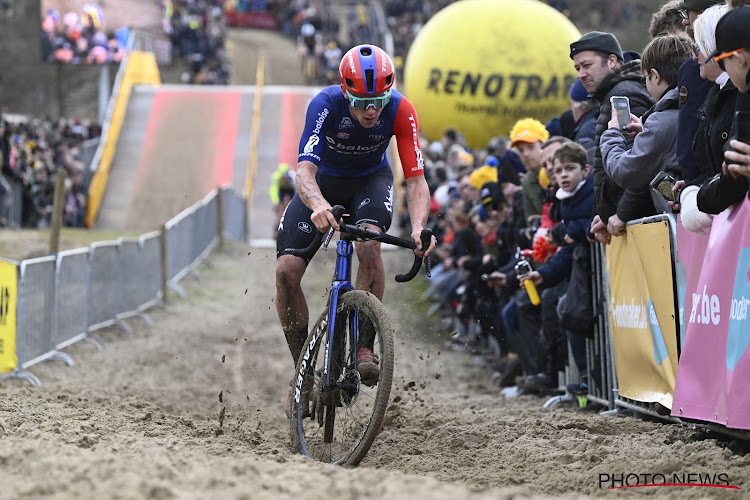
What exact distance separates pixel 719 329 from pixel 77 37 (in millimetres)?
36594

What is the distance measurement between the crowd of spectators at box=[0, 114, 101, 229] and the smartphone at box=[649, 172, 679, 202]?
16601 millimetres

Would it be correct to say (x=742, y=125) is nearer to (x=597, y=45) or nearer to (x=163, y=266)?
(x=597, y=45)

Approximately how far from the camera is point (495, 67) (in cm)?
1839

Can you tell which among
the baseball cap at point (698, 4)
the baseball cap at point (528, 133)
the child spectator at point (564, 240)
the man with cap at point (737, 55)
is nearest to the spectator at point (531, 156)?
the baseball cap at point (528, 133)

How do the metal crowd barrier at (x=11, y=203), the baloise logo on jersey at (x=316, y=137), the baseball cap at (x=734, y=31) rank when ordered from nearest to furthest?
the baseball cap at (x=734, y=31) < the baloise logo on jersey at (x=316, y=137) < the metal crowd barrier at (x=11, y=203)

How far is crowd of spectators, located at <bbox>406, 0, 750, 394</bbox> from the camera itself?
5.01 metres

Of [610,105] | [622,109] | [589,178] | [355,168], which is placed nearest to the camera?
[622,109]

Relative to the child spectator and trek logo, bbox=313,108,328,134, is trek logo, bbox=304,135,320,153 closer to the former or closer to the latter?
trek logo, bbox=313,108,328,134

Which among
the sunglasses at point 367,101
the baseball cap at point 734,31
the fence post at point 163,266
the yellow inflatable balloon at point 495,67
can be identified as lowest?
the fence post at point 163,266

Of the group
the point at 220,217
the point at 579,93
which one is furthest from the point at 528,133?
the point at 220,217

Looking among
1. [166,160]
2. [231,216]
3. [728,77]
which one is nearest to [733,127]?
[728,77]

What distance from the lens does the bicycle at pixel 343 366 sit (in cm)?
550

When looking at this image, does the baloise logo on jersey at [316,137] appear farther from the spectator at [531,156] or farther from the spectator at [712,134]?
the spectator at [531,156]

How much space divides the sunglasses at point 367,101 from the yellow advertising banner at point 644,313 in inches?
75.8
